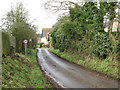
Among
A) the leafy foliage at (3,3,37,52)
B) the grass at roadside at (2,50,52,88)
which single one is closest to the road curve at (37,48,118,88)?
the grass at roadside at (2,50,52,88)

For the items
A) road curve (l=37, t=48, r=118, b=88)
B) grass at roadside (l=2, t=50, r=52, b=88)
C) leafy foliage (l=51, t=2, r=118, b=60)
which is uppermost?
leafy foliage (l=51, t=2, r=118, b=60)

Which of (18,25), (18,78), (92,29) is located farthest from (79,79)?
(18,25)

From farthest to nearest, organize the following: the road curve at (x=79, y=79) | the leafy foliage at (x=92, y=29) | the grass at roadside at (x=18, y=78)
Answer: the leafy foliage at (x=92, y=29) → the road curve at (x=79, y=79) → the grass at roadside at (x=18, y=78)

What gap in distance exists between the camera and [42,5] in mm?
19125

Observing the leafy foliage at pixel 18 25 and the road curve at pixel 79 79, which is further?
the leafy foliage at pixel 18 25

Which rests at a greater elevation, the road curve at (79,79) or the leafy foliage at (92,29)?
the leafy foliage at (92,29)

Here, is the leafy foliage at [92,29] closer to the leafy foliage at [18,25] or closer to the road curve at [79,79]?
the road curve at [79,79]

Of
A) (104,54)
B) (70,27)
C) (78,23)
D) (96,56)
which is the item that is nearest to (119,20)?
(104,54)

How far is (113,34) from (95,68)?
3736mm

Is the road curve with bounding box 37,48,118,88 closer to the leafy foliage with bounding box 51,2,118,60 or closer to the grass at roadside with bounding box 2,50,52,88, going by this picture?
the grass at roadside with bounding box 2,50,52,88

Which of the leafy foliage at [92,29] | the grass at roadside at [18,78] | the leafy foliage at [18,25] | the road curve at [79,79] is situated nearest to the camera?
the grass at roadside at [18,78]

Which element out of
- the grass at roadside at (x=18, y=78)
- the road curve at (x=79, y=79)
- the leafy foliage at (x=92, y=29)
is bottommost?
the road curve at (x=79, y=79)

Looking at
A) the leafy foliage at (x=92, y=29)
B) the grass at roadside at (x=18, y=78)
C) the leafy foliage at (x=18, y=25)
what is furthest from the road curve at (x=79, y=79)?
the leafy foliage at (x=18, y=25)

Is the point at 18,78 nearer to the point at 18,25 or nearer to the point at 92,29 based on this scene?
the point at 92,29
